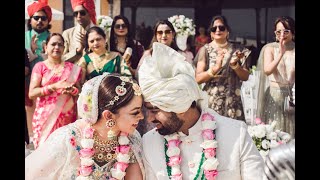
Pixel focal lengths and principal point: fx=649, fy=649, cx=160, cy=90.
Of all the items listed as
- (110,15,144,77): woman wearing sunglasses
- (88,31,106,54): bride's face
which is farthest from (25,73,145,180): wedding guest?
(110,15,144,77): woman wearing sunglasses

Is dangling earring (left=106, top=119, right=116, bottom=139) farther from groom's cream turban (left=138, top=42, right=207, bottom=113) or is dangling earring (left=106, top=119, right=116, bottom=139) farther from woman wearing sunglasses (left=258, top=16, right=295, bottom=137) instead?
woman wearing sunglasses (left=258, top=16, right=295, bottom=137)

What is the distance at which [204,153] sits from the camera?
8.47 feet

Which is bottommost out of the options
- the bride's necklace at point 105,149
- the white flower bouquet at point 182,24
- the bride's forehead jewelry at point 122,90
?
the bride's necklace at point 105,149

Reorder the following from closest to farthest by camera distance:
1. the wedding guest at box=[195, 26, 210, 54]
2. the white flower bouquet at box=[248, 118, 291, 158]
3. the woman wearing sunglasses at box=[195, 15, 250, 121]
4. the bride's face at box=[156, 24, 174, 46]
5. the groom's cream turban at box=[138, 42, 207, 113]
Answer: the groom's cream turban at box=[138, 42, 207, 113] < the white flower bouquet at box=[248, 118, 291, 158] < the bride's face at box=[156, 24, 174, 46] < the woman wearing sunglasses at box=[195, 15, 250, 121] < the wedding guest at box=[195, 26, 210, 54]

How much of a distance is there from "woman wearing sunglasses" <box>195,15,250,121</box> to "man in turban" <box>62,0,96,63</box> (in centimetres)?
75

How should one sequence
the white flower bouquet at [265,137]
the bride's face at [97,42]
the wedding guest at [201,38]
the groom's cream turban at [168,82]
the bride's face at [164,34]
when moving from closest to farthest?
the groom's cream turban at [168,82]
the white flower bouquet at [265,137]
the bride's face at [164,34]
the bride's face at [97,42]
the wedding guest at [201,38]

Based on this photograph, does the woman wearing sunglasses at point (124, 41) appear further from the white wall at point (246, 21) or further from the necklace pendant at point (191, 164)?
the necklace pendant at point (191, 164)

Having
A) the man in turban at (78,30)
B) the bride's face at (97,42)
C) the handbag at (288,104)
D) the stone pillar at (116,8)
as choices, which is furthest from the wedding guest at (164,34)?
the handbag at (288,104)

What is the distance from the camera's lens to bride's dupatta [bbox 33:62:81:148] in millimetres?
3938

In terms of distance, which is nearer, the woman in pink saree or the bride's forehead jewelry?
the bride's forehead jewelry

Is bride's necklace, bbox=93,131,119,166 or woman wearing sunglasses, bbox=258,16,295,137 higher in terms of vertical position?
woman wearing sunglasses, bbox=258,16,295,137

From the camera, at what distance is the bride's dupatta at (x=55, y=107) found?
12.9 ft

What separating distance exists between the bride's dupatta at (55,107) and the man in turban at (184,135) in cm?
142
